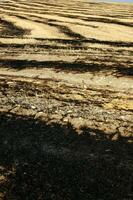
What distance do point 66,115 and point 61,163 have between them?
884 millimetres

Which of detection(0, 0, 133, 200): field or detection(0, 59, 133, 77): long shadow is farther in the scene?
detection(0, 59, 133, 77): long shadow

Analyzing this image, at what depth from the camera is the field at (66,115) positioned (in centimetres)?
306

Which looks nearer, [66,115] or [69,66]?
[66,115]

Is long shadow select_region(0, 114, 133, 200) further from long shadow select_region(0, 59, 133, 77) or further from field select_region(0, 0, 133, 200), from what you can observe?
long shadow select_region(0, 59, 133, 77)

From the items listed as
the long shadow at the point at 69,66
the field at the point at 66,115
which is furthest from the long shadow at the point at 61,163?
the long shadow at the point at 69,66

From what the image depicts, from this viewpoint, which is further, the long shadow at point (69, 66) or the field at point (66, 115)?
the long shadow at point (69, 66)

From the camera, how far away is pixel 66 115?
4105 mm

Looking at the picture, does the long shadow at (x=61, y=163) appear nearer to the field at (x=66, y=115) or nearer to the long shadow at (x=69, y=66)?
the field at (x=66, y=115)

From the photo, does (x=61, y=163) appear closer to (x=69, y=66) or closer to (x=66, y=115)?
(x=66, y=115)

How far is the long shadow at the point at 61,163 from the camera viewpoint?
2.96 m

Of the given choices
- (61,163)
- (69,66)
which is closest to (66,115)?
(61,163)

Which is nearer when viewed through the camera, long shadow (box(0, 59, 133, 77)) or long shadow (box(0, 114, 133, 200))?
long shadow (box(0, 114, 133, 200))

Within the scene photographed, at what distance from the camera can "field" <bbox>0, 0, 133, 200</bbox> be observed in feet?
10.0

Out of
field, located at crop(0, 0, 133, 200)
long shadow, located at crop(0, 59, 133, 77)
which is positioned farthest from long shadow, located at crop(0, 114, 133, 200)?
long shadow, located at crop(0, 59, 133, 77)
